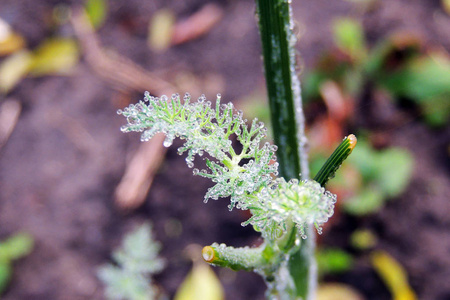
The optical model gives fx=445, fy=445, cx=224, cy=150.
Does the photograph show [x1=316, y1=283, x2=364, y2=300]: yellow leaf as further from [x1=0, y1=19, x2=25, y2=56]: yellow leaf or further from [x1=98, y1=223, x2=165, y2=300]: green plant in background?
[x1=0, y1=19, x2=25, y2=56]: yellow leaf

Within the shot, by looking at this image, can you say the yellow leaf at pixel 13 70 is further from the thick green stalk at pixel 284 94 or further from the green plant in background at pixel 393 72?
the thick green stalk at pixel 284 94

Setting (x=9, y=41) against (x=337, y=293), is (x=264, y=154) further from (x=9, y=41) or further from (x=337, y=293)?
(x=9, y=41)

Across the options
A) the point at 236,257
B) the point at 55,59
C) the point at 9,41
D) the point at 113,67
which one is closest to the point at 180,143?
the point at 113,67

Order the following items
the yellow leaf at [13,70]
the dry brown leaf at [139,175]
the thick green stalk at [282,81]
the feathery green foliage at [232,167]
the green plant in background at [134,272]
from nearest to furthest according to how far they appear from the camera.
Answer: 1. the feathery green foliage at [232,167]
2. the thick green stalk at [282,81]
3. the green plant in background at [134,272]
4. the dry brown leaf at [139,175]
5. the yellow leaf at [13,70]

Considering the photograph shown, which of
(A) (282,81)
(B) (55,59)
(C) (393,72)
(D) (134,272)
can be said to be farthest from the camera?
(B) (55,59)

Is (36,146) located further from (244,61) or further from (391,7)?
(391,7)

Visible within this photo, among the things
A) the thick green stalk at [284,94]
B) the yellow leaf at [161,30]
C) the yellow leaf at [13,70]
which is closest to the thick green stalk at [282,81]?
the thick green stalk at [284,94]

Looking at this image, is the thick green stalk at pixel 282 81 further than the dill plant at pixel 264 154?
Yes

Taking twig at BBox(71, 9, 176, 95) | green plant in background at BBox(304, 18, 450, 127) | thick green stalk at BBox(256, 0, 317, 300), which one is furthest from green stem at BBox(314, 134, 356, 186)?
twig at BBox(71, 9, 176, 95)

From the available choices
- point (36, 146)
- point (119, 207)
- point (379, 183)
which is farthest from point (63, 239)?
point (379, 183)
